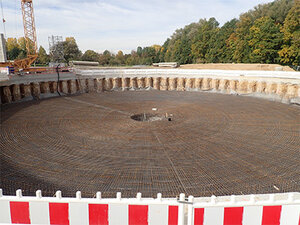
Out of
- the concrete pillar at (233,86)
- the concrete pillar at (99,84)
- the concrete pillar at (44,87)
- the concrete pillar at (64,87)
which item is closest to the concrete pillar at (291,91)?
the concrete pillar at (233,86)

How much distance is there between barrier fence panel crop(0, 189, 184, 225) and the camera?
3668 millimetres

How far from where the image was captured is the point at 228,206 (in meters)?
3.63

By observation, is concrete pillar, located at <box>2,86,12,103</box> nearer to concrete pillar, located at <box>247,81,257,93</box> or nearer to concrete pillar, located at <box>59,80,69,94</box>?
concrete pillar, located at <box>59,80,69,94</box>

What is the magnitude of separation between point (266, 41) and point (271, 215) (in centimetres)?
4996

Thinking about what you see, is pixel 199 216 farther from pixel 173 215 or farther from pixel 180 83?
pixel 180 83

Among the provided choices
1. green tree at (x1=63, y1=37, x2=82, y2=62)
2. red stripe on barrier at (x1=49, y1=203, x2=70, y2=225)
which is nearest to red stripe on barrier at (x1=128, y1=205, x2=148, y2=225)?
red stripe on barrier at (x1=49, y1=203, x2=70, y2=225)

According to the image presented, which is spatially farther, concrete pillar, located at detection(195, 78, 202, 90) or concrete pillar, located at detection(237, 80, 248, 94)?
concrete pillar, located at detection(195, 78, 202, 90)

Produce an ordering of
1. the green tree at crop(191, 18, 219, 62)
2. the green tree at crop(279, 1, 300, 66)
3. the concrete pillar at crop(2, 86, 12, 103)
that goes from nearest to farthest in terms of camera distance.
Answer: the concrete pillar at crop(2, 86, 12, 103) < the green tree at crop(279, 1, 300, 66) < the green tree at crop(191, 18, 219, 62)

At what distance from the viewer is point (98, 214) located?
3.76 meters

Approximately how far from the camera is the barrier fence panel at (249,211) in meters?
3.62

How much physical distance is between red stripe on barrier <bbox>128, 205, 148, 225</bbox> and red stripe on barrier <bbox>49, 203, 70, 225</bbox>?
3.45 feet

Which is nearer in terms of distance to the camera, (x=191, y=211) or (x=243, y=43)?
(x=191, y=211)

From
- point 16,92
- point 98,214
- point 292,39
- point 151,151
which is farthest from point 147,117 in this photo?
point 292,39

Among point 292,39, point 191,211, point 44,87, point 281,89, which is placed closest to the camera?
point 191,211
